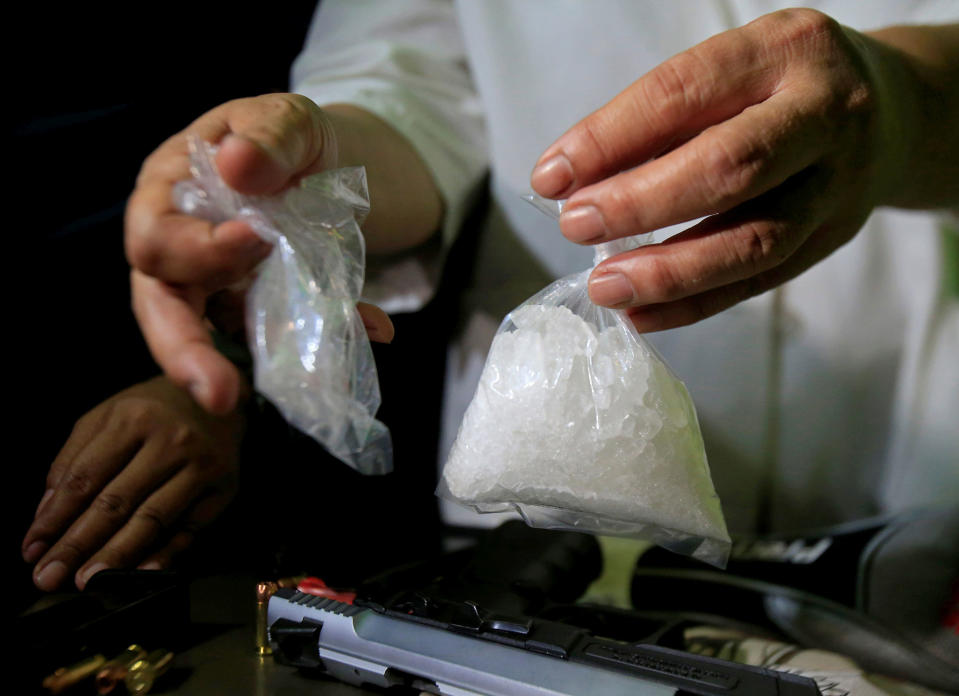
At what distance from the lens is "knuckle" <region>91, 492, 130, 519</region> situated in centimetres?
34

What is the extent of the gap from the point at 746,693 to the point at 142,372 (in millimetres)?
328

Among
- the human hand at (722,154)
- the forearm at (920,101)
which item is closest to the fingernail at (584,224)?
the human hand at (722,154)

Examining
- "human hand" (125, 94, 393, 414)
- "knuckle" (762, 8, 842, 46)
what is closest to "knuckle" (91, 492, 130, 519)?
"human hand" (125, 94, 393, 414)

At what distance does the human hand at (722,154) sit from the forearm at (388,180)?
4.4 inches

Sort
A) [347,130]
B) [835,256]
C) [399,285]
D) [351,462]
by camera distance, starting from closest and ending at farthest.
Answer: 1. [351,462]
2. [347,130]
3. [399,285]
4. [835,256]

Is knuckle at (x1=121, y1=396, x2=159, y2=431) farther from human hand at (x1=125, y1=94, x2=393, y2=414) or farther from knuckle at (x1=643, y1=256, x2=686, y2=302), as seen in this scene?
knuckle at (x1=643, y1=256, x2=686, y2=302)

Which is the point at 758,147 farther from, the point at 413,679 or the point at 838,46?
the point at 413,679

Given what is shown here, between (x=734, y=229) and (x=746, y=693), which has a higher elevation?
(x=734, y=229)

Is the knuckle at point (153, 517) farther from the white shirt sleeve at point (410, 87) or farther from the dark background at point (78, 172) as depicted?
the white shirt sleeve at point (410, 87)

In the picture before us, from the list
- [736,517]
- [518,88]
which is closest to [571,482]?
[736,517]

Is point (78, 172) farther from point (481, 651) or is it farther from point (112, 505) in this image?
point (481, 651)

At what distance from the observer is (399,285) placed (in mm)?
551

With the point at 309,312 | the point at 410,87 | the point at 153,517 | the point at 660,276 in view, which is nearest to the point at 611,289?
the point at 660,276

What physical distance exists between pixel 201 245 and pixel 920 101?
0.49m
